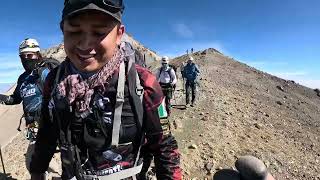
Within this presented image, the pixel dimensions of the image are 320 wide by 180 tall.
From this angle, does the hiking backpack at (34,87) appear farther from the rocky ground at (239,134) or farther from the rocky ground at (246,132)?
the rocky ground at (246,132)

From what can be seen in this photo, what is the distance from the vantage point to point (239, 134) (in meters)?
17.4

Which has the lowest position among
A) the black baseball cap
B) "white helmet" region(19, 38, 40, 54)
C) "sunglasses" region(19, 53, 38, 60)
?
the black baseball cap

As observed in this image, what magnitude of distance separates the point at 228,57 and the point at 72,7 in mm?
51704

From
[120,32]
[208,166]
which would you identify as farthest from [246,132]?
[120,32]

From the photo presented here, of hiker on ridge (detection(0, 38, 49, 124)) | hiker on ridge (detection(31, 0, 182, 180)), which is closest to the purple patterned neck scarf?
hiker on ridge (detection(31, 0, 182, 180))

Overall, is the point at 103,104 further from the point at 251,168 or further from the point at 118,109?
the point at 251,168

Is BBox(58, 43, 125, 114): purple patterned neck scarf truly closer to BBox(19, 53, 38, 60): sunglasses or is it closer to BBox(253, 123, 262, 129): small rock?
BBox(19, 53, 38, 60): sunglasses

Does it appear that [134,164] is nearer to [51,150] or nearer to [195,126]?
[51,150]

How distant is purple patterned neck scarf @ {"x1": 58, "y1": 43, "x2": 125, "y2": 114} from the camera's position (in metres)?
2.49

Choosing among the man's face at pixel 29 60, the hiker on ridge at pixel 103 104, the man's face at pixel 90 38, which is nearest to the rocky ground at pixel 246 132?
the man's face at pixel 29 60

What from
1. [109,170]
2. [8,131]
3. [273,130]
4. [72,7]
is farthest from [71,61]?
[273,130]

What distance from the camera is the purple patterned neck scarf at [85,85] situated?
249cm

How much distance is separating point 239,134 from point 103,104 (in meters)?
15.4

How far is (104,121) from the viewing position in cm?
254
